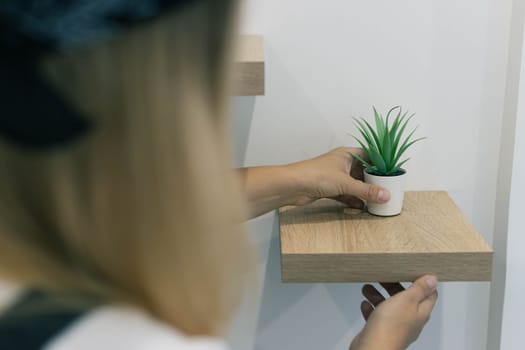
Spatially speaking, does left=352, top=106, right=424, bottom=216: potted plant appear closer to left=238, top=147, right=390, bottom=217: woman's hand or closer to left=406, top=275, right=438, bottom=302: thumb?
left=238, top=147, right=390, bottom=217: woman's hand

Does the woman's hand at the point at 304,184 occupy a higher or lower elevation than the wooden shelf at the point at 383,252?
higher

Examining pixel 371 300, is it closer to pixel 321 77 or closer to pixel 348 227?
pixel 348 227

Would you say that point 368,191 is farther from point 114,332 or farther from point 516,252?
point 114,332

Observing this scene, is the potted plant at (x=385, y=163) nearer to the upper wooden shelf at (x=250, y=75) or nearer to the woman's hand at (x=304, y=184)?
the woman's hand at (x=304, y=184)

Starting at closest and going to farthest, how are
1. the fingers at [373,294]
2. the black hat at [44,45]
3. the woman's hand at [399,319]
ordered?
1. the black hat at [44,45]
2. the woman's hand at [399,319]
3. the fingers at [373,294]

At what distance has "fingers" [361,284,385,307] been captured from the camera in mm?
1082

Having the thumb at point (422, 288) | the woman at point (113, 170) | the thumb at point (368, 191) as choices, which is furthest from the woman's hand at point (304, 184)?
the woman at point (113, 170)

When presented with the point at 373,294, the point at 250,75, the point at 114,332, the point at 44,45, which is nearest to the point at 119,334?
the point at 114,332

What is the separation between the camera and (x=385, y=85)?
1069 millimetres

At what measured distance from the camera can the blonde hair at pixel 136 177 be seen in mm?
337

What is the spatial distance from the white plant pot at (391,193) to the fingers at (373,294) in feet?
0.46

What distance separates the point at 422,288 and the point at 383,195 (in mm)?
154

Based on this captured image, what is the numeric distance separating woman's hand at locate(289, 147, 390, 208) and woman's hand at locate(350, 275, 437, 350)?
0.49 ft

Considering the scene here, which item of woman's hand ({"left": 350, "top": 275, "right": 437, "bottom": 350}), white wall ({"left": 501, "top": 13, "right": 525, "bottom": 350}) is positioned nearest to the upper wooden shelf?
woman's hand ({"left": 350, "top": 275, "right": 437, "bottom": 350})
